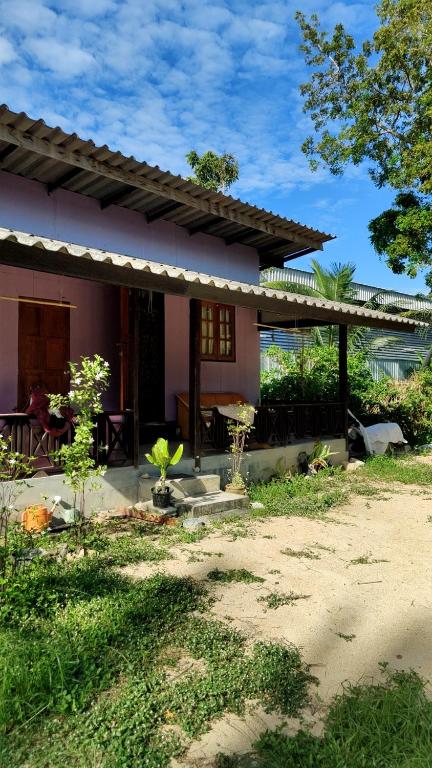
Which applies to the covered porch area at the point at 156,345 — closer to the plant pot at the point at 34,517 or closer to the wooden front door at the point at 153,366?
the wooden front door at the point at 153,366

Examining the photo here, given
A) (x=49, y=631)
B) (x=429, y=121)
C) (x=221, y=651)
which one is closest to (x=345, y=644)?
(x=221, y=651)

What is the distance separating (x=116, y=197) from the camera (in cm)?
808

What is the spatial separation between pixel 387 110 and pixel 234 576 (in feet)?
43.9

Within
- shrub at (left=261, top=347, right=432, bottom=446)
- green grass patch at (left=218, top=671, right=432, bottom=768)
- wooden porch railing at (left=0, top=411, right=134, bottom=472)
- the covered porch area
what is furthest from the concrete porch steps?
shrub at (left=261, top=347, right=432, bottom=446)

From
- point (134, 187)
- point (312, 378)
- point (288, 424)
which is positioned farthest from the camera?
point (312, 378)

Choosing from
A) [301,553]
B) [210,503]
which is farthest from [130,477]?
[301,553]

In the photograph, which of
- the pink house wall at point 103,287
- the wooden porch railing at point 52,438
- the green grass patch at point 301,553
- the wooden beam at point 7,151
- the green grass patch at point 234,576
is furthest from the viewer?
the pink house wall at point 103,287

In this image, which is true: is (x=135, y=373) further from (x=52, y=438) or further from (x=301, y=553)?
(x=301, y=553)

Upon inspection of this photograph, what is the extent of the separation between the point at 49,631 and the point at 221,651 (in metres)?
1.11

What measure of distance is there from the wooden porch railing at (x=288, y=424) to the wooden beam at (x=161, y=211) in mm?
3329

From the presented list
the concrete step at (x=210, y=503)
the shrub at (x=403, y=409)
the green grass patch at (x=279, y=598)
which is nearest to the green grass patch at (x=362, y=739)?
the green grass patch at (x=279, y=598)

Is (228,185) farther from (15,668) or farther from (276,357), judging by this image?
(15,668)

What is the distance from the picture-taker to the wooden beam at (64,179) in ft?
23.8

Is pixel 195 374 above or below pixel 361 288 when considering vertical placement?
below
